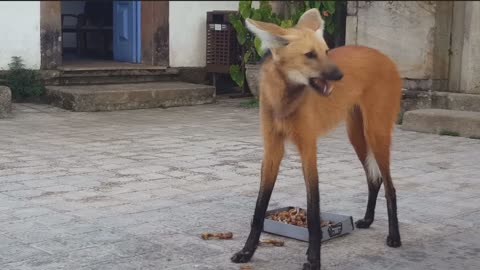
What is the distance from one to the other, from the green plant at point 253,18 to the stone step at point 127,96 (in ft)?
2.10

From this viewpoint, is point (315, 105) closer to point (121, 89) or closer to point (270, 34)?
point (270, 34)

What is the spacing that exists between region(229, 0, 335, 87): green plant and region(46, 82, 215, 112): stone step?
640 millimetres

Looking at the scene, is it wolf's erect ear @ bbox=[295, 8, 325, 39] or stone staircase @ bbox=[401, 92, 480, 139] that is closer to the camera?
wolf's erect ear @ bbox=[295, 8, 325, 39]

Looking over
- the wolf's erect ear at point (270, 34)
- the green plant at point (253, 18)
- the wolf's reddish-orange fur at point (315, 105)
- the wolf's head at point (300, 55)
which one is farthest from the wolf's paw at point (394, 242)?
the green plant at point (253, 18)

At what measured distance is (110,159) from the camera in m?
7.02

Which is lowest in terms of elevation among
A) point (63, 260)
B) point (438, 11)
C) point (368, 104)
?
point (63, 260)

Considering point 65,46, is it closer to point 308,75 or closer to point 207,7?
point 207,7

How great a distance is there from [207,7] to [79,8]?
177 inches

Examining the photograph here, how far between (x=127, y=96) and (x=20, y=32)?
5.83 feet

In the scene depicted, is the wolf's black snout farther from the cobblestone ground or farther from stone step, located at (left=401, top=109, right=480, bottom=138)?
stone step, located at (left=401, top=109, right=480, bottom=138)

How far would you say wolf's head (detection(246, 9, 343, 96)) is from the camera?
12.3 feet

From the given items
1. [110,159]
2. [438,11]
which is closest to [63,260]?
[110,159]

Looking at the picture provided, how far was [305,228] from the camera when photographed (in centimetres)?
448

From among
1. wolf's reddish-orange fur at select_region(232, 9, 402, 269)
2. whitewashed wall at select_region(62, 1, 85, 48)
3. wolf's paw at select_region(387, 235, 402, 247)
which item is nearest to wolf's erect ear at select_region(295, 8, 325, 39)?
wolf's reddish-orange fur at select_region(232, 9, 402, 269)
